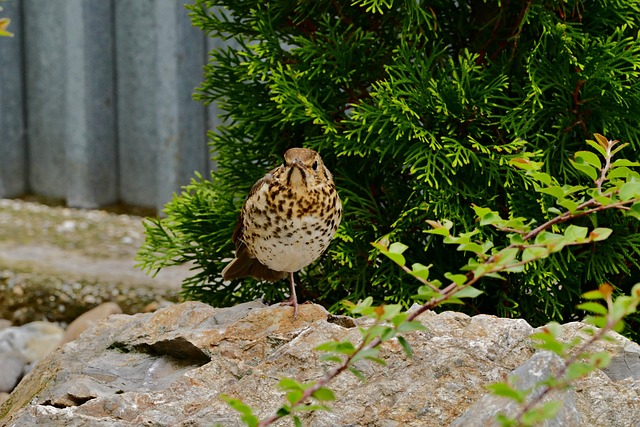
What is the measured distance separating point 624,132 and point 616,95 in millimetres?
198

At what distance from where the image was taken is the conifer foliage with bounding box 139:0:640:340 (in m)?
3.50

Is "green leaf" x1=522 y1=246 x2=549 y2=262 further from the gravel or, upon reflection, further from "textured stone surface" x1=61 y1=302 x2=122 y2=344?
the gravel

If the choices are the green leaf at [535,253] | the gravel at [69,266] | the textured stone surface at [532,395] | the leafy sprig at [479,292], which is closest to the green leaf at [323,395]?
the leafy sprig at [479,292]

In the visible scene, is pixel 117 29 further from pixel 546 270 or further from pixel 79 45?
pixel 546 270

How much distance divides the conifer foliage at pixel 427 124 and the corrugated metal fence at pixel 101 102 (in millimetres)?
3256

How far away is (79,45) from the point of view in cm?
748

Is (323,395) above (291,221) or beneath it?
above

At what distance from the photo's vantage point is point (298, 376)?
8.78ft

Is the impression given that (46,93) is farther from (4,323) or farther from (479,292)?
(479,292)

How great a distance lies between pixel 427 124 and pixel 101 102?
4.55 meters

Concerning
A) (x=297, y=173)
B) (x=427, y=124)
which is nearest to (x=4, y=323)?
(x=427, y=124)

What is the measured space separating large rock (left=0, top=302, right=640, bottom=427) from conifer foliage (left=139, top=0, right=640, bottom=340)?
633 mm

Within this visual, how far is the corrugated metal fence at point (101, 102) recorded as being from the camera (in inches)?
283

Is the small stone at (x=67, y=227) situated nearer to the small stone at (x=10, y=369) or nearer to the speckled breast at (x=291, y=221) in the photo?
the small stone at (x=10, y=369)
